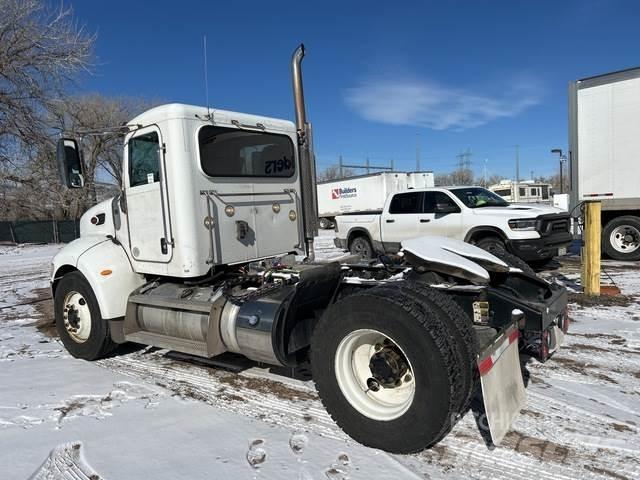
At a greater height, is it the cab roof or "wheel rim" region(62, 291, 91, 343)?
the cab roof

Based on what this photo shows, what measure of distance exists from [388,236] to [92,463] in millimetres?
9486

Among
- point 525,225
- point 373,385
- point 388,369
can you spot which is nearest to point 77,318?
point 373,385

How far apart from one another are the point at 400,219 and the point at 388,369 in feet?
28.2

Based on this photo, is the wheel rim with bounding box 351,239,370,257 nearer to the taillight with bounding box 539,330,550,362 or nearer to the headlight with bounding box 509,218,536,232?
the headlight with bounding box 509,218,536,232

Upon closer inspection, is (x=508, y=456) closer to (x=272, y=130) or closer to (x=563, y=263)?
(x=272, y=130)

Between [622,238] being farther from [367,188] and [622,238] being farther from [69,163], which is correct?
[367,188]

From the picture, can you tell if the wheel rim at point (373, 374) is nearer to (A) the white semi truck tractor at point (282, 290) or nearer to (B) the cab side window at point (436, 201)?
→ (A) the white semi truck tractor at point (282, 290)

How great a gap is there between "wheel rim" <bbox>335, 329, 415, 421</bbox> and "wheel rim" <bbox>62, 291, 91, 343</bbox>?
10.9 ft

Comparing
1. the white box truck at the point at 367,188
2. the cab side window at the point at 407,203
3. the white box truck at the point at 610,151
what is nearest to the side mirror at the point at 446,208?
the cab side window at the point at 407,203

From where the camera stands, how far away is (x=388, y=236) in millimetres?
11852

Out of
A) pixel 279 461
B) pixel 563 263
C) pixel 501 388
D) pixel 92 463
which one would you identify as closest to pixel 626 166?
pixel 563 263

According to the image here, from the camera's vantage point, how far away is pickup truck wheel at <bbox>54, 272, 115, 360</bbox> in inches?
200

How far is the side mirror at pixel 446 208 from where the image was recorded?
34.2 feet

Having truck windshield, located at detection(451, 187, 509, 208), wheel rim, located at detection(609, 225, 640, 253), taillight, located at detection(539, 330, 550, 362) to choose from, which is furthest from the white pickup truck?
taillight, located at detection(539, 330, 550, 362)
